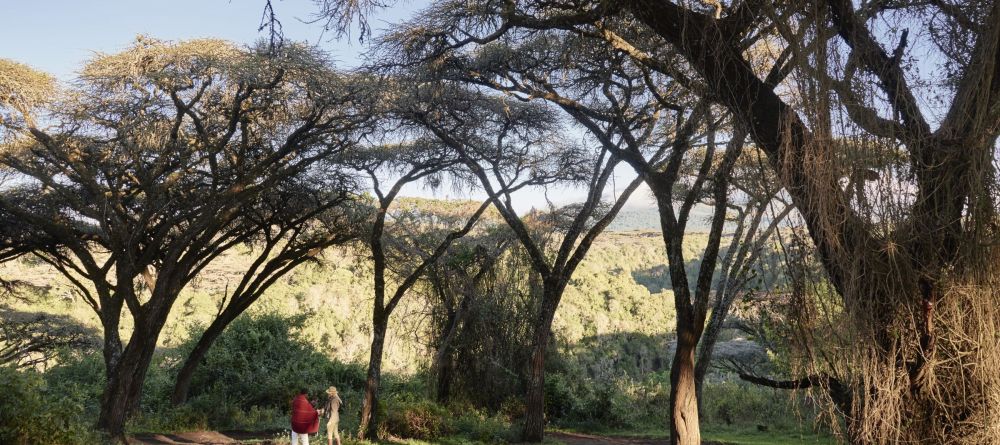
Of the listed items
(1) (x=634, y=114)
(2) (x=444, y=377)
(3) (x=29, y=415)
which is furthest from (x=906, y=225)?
(2) (x=444, y=377)

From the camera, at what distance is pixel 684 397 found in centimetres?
802

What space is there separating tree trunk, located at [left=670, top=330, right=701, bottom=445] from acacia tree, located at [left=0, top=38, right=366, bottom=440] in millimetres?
5965

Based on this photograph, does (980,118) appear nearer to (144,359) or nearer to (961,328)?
(961,328)

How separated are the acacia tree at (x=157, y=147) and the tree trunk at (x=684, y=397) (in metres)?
5.97

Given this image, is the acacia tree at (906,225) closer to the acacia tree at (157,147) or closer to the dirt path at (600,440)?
the acacia tree at (157,147)

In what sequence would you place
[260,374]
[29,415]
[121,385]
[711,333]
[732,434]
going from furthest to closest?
[260,374] → [732,434] → [711,333] → [121,385] → [29,415]

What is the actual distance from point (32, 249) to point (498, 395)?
9.67 meters

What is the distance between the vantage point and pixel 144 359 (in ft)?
41.9

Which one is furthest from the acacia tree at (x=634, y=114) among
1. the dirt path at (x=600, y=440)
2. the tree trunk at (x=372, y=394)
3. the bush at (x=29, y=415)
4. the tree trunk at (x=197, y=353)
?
the tree trunk at (x=197, y=353)

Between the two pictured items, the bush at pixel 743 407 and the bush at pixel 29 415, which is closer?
the bush at pixel 29 415

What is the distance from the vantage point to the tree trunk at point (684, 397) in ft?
26.0

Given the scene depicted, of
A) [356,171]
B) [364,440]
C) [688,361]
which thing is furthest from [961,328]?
[356,171]

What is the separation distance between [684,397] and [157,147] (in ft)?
27.3

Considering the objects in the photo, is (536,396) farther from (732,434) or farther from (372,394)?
(732,434)
